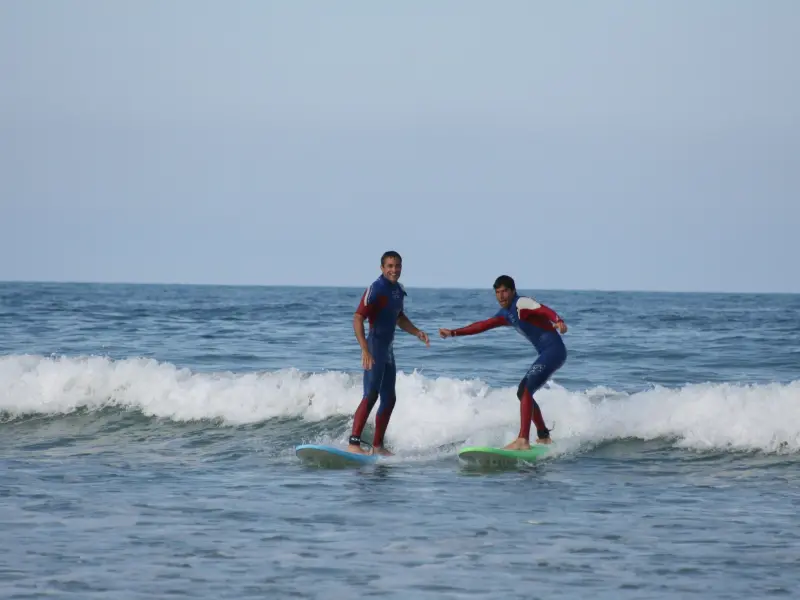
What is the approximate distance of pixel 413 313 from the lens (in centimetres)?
4619

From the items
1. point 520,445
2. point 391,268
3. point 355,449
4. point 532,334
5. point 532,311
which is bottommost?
point 355,449

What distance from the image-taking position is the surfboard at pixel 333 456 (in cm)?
1159

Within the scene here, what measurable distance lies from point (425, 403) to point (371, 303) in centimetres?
388

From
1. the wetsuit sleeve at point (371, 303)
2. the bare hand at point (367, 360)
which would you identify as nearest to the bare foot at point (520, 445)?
the bare hand at point (367, 360)

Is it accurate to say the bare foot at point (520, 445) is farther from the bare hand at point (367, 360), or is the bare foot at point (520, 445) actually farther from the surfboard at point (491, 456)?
the bare hand at point (367, 360)

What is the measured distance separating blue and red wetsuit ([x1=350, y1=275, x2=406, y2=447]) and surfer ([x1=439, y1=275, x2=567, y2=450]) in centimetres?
59

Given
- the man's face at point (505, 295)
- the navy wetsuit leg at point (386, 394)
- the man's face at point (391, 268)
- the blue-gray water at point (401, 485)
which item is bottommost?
the blue-gray water at point (401, 485)

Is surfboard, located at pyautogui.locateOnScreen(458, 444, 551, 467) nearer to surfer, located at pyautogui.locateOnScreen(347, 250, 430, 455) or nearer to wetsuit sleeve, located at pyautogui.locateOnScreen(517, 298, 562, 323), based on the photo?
surfer, located at pyautogui.locateOnScreen(347, 250, 430, 455)

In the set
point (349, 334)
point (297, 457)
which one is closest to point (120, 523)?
point (297, 457)

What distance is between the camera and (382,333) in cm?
1172

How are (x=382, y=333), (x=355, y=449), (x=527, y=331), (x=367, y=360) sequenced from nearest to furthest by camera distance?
1. (x=367, y=360)
2. (x=382, y=333)
3. (x=355, y=449)
4. (x=527, y=331)

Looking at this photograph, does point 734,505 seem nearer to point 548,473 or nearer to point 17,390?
point 548,473

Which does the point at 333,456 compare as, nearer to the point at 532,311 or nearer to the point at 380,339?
the point at 380,339

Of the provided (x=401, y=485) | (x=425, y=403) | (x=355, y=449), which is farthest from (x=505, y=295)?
(x=425, y=403)
